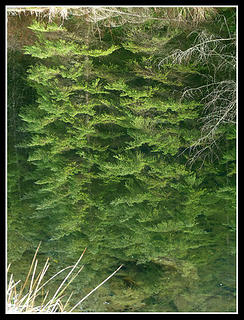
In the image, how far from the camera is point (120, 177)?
17.1ft

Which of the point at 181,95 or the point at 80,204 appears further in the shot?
the point at 80,204

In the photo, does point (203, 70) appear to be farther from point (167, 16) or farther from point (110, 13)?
point (110, 13)

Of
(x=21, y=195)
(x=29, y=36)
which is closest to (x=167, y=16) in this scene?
(x=29, y=36)

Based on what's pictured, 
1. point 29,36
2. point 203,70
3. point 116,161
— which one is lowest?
point 116,161

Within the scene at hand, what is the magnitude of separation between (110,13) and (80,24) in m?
0.50

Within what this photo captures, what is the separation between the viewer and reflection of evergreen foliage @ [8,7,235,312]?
4.62 m

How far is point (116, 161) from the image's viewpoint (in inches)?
205

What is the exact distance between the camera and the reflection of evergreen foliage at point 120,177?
4.62 meters

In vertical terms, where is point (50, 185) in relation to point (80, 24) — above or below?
below

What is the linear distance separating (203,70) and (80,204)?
2632mm

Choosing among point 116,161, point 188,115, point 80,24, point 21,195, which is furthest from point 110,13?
point 21,195
